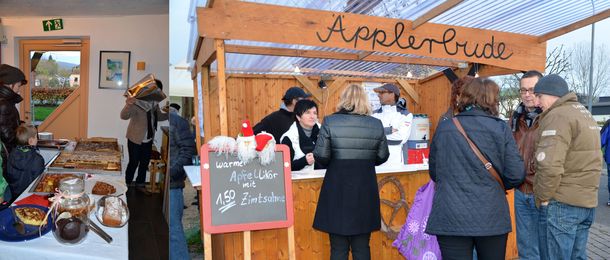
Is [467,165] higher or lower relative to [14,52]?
lower

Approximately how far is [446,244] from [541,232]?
2.49ft

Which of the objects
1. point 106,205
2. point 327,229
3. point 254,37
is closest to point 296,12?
point 254,37

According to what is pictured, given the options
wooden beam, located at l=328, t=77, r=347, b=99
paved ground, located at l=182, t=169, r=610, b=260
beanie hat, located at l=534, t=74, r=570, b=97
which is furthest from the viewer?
wooden beam, located at l=328, t=77, r=347, b=99

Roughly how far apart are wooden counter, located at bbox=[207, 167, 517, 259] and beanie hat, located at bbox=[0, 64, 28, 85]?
1.60 meters

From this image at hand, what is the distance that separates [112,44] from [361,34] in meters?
1.69

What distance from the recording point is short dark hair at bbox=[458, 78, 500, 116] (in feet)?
7.45

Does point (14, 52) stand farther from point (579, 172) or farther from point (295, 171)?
point (579, 172)

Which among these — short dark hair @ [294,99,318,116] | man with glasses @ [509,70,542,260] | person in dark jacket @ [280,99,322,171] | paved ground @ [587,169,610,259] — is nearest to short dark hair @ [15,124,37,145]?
person in dark jacket @ [280,99,322,171]

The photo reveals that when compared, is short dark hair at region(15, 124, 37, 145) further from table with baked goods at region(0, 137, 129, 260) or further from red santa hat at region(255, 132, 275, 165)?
red santa hat at region(255, 132, 275, 165)

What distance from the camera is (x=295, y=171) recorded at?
327cm

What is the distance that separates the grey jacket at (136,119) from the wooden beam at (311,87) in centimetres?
382

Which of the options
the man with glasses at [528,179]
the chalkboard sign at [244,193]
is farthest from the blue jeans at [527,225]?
the chalkboard sign at [244,193]

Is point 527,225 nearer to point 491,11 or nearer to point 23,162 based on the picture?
point 491,11

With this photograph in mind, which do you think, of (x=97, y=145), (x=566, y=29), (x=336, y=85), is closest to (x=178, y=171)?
(x=97, y=145)
